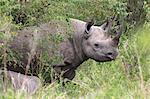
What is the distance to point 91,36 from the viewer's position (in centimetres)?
943

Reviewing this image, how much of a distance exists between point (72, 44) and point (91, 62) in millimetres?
2439

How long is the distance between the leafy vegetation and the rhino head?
0.23m

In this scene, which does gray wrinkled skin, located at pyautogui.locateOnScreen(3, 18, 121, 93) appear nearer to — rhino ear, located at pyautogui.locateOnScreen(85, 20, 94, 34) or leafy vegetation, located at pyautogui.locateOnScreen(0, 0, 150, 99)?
rhino ear, located at pyautogui.locateOnScreen(85, 20, 94, 34)

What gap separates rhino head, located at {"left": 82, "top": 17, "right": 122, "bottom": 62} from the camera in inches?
365

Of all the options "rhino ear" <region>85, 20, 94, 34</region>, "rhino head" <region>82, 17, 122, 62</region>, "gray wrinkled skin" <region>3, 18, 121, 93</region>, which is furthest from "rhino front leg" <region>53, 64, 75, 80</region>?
"rhino ear" <region>85, 20, 94, 34</region>

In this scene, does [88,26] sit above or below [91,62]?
above

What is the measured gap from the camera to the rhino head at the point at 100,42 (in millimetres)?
9281

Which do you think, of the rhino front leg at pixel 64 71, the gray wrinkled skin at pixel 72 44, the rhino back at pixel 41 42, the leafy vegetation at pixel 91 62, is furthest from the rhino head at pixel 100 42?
the rhino back at pixel 41 42

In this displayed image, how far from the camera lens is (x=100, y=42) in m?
9.41

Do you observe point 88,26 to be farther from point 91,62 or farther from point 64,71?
point 91,62

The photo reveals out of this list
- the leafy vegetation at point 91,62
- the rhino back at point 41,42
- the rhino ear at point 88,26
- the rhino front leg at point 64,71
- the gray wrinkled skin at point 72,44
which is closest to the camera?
the leafy vegetation at point 91,62

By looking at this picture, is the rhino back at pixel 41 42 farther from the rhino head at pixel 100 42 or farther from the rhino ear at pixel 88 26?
the rhino head at pixel 100 42

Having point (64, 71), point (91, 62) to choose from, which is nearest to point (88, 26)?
point (64, 71)

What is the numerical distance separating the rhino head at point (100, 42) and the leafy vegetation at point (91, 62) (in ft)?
0.75
